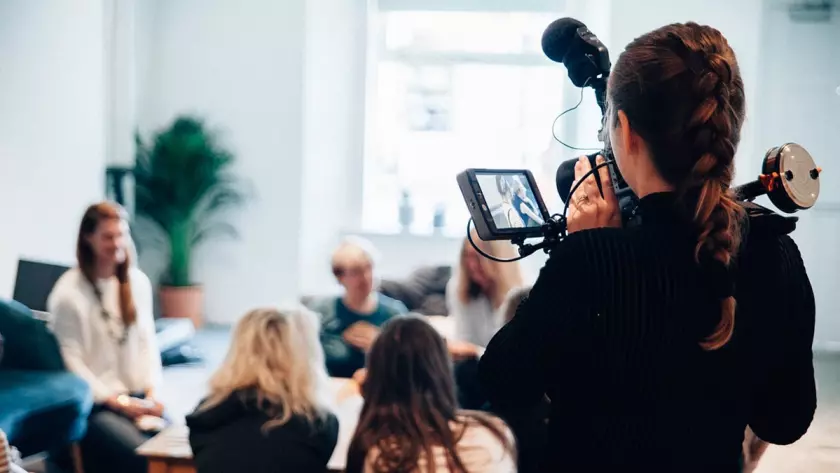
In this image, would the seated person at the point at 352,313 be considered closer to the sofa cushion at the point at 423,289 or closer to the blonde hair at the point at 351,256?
the blonde hair at the point at 351,256

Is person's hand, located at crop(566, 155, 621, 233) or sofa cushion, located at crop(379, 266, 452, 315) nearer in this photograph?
person's hand, located at crop(566, 155, 621, 233)

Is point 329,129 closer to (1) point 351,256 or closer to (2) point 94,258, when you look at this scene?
(1) point 351,256

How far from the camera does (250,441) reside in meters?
2.09

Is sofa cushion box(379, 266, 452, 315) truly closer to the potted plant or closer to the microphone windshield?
the potted plant

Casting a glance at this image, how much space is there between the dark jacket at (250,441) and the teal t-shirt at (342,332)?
1166 mm

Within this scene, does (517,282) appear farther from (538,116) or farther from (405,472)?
(538,116)

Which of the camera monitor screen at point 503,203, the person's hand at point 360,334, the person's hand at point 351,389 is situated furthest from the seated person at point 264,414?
the camera monitor screen at point 503,203

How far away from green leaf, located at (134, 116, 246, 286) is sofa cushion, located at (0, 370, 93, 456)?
2640mm

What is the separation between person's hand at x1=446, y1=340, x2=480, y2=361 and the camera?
3.11 metres

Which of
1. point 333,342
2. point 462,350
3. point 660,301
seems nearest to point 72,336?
point 333,342

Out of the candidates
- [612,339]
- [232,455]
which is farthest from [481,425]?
[612,339]

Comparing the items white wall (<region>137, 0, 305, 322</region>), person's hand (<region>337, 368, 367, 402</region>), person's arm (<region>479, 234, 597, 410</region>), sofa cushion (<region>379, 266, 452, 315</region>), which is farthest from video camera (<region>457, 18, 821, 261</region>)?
white wall (<region>137, 0, 305, 322</region>)

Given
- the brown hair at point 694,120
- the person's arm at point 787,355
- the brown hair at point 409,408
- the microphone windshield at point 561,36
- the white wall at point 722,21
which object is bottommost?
the brown hair at point 409,408

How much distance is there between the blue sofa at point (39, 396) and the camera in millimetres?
2992
